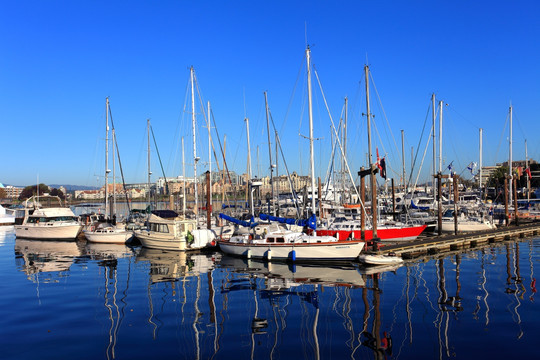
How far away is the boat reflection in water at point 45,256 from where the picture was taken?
93.6 feet

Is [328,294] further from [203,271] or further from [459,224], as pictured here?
[459,224]

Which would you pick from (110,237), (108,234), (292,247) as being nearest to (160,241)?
(110,237)

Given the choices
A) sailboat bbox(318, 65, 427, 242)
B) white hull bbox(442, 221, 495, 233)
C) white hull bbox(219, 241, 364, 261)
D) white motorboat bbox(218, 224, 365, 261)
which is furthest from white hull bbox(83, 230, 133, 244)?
white hull bbox(442, 221, 495, 233)

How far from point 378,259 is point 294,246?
5.44 meters

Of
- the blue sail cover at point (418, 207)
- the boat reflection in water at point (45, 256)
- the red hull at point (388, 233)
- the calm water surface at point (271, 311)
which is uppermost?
the blue sail cover at point (418, 207)

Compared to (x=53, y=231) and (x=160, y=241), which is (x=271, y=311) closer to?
(x=160, y=241)

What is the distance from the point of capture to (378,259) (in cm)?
2739

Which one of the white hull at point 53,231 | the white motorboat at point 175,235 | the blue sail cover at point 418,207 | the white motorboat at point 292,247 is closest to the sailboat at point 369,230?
the white motorboat at point 292,247

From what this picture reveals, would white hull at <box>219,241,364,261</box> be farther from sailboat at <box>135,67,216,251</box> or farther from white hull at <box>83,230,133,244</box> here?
white hull at <box>83,230,133,244</box>

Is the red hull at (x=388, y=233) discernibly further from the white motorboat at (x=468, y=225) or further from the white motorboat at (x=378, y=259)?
the white motorboat at (x=468, y=225)

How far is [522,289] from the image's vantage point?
67.0 feet

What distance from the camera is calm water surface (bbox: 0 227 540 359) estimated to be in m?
13.1

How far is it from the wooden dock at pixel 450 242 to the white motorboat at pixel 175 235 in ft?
45.6

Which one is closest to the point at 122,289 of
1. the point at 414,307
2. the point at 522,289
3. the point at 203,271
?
the point at 203,271
